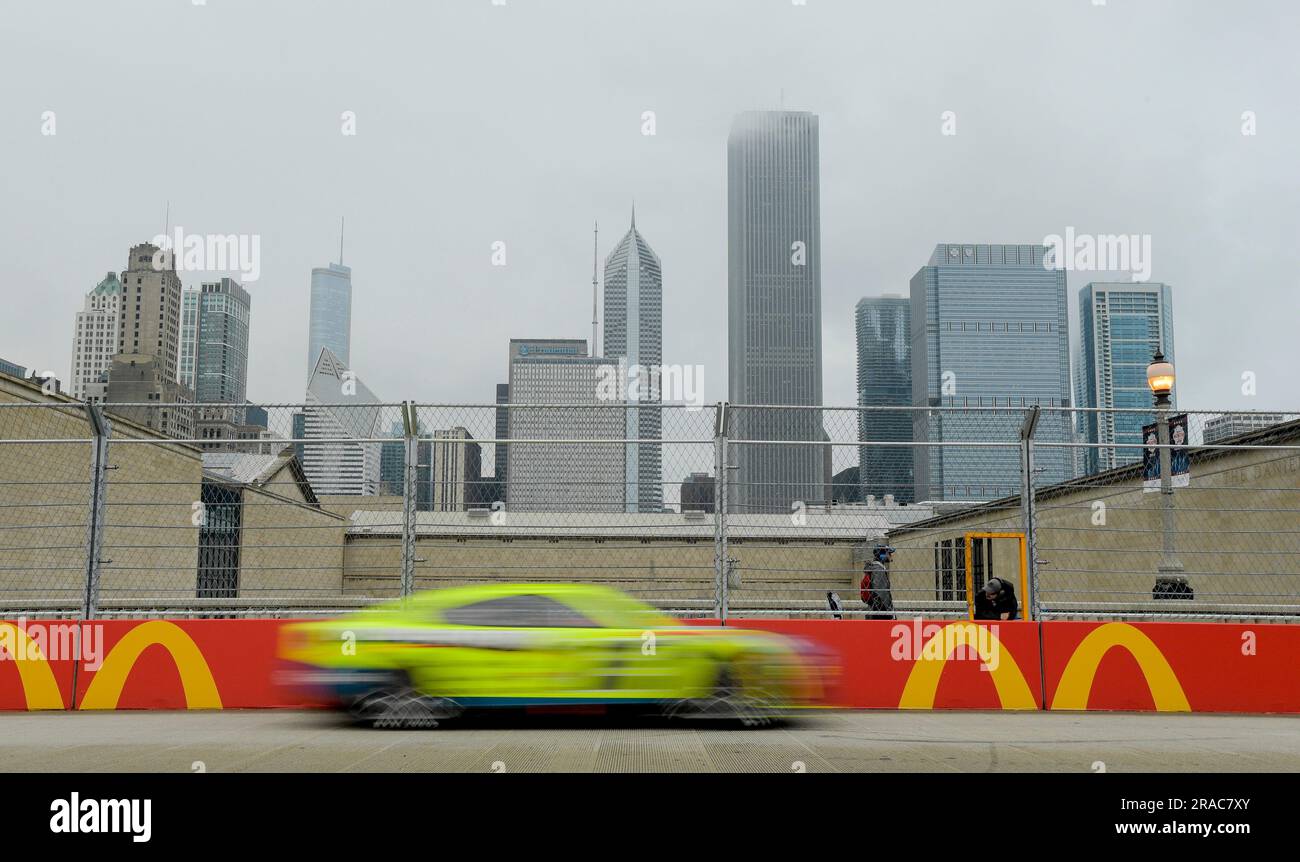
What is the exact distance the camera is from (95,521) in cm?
945

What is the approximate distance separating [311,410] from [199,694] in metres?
2.87

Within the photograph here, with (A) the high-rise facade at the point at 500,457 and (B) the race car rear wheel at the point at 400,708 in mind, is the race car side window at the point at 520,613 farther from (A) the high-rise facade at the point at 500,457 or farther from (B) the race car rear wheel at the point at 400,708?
(A) the high-rise facade at the point at 500,457

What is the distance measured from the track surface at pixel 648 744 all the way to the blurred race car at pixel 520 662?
245 millimetres

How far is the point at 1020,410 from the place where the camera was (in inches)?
385

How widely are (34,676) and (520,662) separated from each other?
16.2ft

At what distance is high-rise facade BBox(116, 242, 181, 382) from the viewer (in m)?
170

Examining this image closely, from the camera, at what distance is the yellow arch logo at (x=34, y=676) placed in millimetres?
9375

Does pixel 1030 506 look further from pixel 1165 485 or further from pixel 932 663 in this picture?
pixel 1165 485

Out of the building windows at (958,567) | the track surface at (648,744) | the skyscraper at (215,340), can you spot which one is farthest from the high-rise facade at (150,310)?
the track surface at (648,744)

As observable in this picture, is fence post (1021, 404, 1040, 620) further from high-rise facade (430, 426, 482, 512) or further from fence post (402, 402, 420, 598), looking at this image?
fence post (402, 402, 420, 598)

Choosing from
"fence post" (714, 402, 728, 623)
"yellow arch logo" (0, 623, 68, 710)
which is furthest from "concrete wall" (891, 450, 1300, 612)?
"yellow arch logo" (0, 623, 68, 710)

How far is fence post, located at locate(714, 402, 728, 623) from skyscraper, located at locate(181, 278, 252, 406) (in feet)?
484
